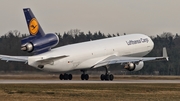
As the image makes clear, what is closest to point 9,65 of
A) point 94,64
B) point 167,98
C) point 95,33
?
point 94,64

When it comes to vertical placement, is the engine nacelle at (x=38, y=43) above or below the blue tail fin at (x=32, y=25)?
below

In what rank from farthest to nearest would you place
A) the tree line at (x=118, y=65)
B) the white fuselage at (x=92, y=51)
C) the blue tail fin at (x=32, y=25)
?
the tree line at (x=118, y=65) < the white fuselage at (x=92, y=51) < the blue tail fin at (x=32, y=25)

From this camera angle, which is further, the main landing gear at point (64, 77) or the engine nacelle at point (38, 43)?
the main landing gear at point (64, 77)

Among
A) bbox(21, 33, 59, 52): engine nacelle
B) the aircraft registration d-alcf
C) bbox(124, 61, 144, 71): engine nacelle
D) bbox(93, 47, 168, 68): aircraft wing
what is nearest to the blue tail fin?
the aircraft registration d-alcf

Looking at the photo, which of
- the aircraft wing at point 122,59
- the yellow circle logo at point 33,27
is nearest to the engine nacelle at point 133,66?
the aircraft wing at point 122,59

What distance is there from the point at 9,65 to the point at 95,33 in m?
42.5

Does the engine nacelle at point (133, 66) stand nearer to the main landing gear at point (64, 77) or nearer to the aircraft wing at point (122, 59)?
the aircraft wing at point (122, 59)

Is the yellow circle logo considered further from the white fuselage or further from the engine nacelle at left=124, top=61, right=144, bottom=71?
the engine nacelle at left=124, top=61, right=144, bottom=71

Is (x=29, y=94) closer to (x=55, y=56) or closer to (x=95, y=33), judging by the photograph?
(x=55, y=56)

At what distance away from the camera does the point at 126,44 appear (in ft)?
235

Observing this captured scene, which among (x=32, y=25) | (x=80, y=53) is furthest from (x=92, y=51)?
(x=32, y=25)

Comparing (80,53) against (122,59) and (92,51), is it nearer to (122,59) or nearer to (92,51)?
(92,51)

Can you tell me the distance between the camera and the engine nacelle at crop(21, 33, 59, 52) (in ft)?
200

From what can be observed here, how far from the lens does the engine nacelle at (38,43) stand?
2395 inches
